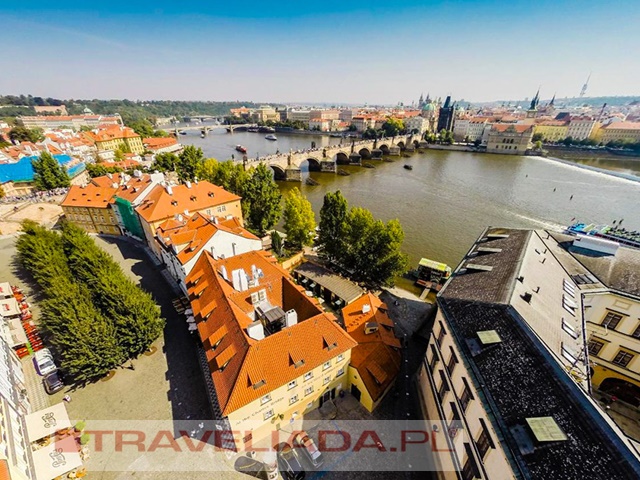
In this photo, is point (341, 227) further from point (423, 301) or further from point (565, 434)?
point (565, 434)

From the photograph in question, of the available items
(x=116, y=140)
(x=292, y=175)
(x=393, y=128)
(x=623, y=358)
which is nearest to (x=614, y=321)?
(x=623, y=358)

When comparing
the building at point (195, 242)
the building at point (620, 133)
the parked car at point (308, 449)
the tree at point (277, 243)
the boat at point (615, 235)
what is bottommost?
the parked car at point (308, 449)

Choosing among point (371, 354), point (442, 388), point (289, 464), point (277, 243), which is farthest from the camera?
point (277, 243)

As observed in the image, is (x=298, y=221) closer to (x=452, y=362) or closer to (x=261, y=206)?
(x=261, y=206)

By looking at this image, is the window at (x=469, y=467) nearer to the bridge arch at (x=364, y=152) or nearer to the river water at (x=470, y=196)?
the river water at (x=470, y=196)

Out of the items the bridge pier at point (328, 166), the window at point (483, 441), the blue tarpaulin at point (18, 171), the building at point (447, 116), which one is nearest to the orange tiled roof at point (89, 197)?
the blue tarpaulin at point (18, 171)

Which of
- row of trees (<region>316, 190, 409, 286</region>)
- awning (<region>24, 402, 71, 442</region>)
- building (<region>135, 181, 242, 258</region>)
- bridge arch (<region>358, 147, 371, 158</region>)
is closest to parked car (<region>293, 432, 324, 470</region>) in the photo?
awning (<region>24, 402, 71, 442</region>)

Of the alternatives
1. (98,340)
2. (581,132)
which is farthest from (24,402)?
(581,132)
